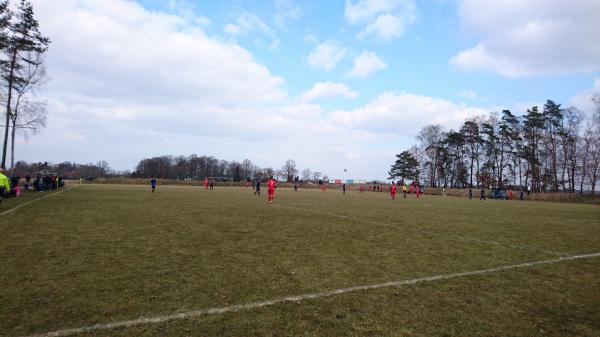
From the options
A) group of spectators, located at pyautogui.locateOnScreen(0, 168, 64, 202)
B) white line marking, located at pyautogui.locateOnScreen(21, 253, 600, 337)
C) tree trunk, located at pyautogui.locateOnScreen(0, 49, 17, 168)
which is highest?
tree trunk, located at pyautogui.locateOnScreen(0, 49, 17, 168)

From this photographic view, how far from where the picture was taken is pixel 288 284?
5.55 metres

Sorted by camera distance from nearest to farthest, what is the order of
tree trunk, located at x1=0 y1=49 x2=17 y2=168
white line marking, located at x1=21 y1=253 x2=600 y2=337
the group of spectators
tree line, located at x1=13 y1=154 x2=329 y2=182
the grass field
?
white line marking, located at x1=21 y1=253 x2=600 y2=337 → the grass field → the group of spectators → tree trunk, located at x1=0 y1=49 x2=17 y2=168 → tree line, located at x1=13 y1=154 x2=329 y2=182

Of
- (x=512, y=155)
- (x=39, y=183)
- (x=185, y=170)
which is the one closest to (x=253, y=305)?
(x=39, y=183)

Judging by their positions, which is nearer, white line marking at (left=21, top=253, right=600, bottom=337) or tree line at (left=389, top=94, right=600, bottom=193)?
white line marking at (left=21, top=253, right=600, bottom=337)

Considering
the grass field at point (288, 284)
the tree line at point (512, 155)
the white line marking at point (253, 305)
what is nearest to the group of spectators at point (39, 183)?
the grass field at point (288, 284)

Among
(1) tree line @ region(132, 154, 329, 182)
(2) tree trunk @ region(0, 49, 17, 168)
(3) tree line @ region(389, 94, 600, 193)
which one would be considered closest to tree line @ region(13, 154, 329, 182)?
(1) tree line @ region(132, 154, 329, 182)

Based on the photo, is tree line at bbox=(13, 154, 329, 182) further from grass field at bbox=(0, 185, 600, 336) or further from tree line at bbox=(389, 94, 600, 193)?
grass field at bbox=(0, 185, 600, 336)

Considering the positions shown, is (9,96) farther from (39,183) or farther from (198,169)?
(198,169)

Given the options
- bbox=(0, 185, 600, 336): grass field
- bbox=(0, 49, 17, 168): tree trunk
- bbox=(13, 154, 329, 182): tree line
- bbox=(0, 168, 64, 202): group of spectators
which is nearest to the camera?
bbox=(0, 185, 600, 336): grass field

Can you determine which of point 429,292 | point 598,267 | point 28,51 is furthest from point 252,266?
point 28,51

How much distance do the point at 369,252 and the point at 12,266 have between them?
24.2ft

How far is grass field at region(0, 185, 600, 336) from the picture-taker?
4039mm

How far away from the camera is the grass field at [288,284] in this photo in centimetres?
404

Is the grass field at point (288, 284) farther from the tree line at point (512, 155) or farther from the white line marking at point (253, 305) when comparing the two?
the tree line at point (512, 155)
